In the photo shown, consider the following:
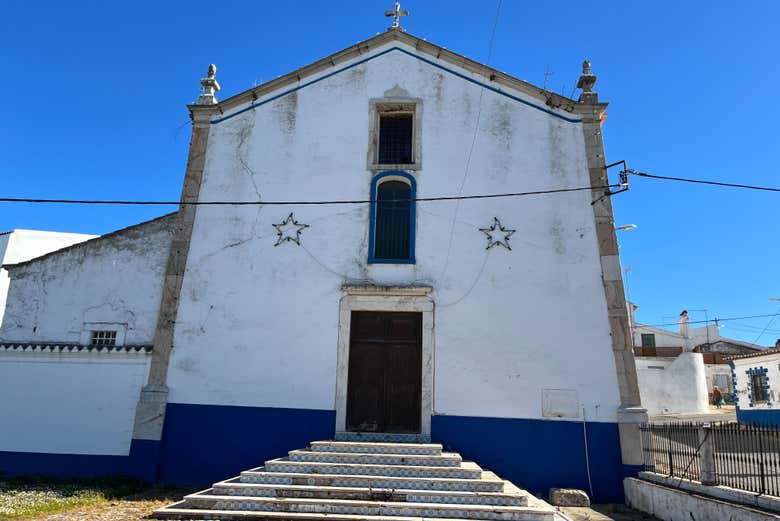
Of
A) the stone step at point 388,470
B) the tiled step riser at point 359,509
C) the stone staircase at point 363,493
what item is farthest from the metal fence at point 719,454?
the stone step at point 388,470

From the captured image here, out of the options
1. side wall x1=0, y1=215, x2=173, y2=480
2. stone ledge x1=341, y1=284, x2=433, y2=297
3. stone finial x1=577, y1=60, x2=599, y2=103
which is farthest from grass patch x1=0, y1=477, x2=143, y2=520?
stone finial x1=577, y1=60, x2=599, y2=103

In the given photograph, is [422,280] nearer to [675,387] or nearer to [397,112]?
[397,112]

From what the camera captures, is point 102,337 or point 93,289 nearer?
point 102,337

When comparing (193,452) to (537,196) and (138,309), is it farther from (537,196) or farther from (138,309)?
(537,196)

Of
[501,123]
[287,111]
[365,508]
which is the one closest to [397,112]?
[501,123]

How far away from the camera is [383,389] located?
1082cm

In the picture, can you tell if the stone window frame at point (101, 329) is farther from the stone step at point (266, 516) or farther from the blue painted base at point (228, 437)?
the stone step at point (266, 516)

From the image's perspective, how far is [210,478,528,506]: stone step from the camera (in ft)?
25.2

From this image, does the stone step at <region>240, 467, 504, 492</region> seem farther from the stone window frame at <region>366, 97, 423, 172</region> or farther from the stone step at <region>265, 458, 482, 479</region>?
the stone window frame at <region>366, 97, 423, 172</region>

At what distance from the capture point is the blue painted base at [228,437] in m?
10.5

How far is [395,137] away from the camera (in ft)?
40.8

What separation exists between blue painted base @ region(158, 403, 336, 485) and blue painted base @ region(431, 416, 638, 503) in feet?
8.07

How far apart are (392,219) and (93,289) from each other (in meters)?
6.44

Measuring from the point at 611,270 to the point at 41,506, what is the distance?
10.5 metres
